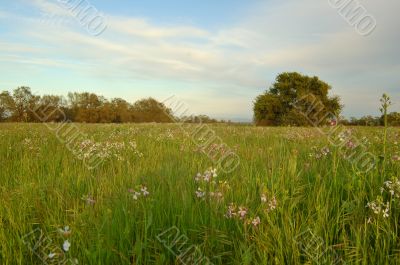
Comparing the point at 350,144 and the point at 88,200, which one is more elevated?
the point at 350,144

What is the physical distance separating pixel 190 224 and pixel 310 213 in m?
1.22

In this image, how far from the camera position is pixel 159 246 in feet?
9.18

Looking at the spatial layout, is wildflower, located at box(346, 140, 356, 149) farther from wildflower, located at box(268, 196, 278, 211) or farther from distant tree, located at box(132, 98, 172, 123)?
distant tree, located at box(132, 98, 172, 123)

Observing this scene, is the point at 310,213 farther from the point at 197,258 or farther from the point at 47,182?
the point at 47,182

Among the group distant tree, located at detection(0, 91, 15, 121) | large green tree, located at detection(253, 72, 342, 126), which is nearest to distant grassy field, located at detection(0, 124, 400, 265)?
distant tree, located at detection(0, 91, 15, 121)

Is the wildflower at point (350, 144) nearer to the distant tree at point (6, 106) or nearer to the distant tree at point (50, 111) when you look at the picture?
the distant tree at point (50, 111)

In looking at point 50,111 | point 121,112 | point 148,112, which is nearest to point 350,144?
point 50,111

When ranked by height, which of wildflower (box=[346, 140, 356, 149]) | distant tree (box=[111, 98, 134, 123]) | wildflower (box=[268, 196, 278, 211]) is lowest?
wildflower (box=[268, 196, 278, 211])

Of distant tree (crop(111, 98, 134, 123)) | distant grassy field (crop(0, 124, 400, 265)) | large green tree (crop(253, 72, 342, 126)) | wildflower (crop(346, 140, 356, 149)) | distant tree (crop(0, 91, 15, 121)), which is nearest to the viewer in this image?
distant grassy field (crop(0, 124, 400, 265))

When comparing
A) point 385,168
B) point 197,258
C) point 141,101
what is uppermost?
point 141,101

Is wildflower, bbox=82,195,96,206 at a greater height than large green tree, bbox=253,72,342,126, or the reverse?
large green tree, bbox=253,72,342,126

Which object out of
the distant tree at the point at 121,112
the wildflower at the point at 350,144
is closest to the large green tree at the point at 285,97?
the distant tree at the point at 121,112

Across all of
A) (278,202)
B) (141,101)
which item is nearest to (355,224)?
(278,202)

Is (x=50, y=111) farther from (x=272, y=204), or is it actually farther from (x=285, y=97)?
(x=285, y=97)
